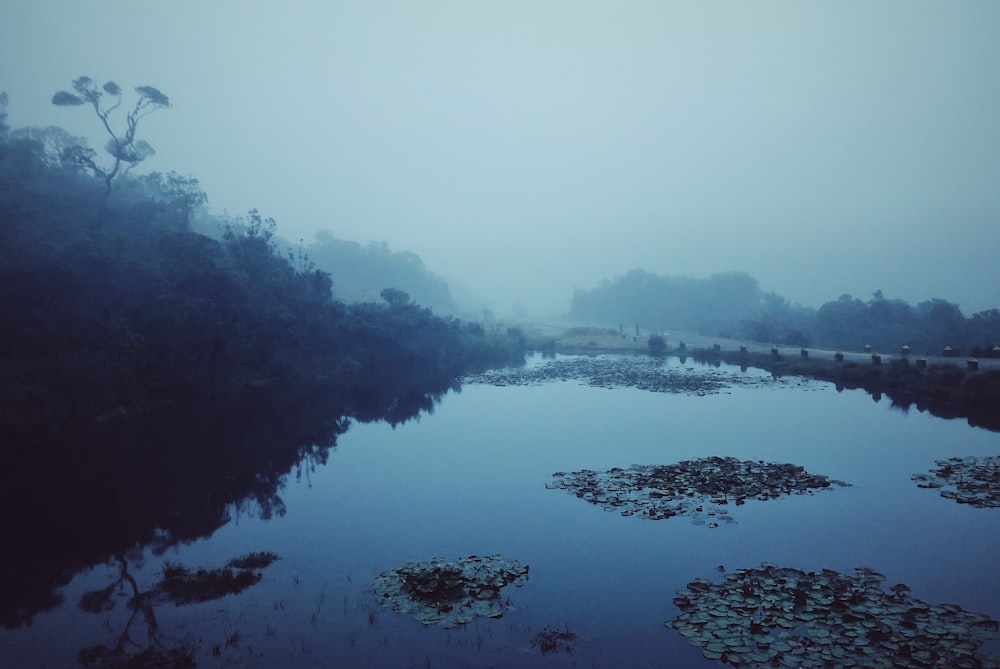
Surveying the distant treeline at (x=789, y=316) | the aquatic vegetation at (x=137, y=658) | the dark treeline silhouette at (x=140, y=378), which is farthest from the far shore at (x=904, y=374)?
the aquatic vegetation at (x=137, y=658)

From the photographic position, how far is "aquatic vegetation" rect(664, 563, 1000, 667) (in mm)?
8766

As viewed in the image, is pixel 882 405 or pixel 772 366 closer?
pixel 882 405

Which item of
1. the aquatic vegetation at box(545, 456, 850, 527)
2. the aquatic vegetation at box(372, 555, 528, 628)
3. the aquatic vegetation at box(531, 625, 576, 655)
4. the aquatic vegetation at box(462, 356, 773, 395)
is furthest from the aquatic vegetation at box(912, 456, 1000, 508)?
the aquatic vegetation at box(462, 356, 773, 395)

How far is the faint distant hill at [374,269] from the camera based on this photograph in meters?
131

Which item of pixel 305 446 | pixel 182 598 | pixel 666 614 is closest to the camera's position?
pixel 666 614

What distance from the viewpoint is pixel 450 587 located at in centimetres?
1194

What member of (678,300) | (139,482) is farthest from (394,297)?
(678,300)

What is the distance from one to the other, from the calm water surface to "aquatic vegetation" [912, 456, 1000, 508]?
19.4 inches

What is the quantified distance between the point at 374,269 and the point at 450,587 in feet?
420

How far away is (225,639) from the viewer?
10305 millimetres

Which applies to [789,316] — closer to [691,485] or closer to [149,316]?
[691,485]

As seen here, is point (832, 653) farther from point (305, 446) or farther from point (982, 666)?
point (305, 446)

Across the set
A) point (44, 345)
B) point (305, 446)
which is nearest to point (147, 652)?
point (305, 446)

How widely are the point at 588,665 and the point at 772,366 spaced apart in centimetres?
4474
